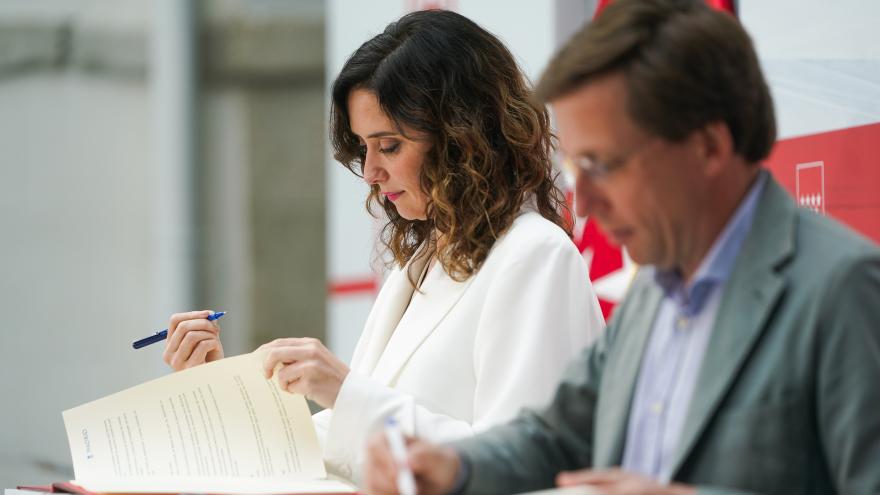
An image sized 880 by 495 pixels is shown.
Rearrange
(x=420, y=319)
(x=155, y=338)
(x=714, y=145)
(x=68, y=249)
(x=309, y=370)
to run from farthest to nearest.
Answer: (x=68, y=249) < (x=155, y=338) < (x=420, y=319) < (x=309, y=370) < (x=714, y=145)

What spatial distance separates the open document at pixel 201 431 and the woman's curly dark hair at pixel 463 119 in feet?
1.37

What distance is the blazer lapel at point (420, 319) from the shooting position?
2.05m

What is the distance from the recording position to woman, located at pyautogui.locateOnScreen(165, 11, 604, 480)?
1.89m

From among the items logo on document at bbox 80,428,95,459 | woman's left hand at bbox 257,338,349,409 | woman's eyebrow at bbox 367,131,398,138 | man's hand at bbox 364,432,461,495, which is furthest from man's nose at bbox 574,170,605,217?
logo on document at bbox 80,428,95,459

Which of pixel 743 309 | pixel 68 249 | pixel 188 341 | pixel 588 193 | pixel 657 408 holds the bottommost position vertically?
pixel 68 249

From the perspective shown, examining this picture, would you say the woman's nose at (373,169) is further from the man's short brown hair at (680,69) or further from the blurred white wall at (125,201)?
the blurred white wall at (125,201)

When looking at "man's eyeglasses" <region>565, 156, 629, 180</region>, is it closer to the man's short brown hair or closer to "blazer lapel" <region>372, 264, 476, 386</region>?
the man's short brown hair

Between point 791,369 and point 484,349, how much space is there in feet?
2.66

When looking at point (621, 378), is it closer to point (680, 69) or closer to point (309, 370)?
point (680, 69)

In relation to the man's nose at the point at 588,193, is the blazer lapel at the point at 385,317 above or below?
below

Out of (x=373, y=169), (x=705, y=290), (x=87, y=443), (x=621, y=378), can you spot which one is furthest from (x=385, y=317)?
(x=705, y=290)

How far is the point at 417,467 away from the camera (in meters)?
1.33

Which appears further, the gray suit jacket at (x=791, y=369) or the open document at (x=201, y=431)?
the open document at (x=201, y=431)

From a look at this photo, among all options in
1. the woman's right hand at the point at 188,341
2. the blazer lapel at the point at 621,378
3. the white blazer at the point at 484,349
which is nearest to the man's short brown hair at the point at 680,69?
the blazer lapel at the point at 621,378
